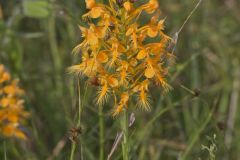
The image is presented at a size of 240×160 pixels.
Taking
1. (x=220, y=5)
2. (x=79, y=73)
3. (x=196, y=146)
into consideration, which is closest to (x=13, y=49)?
(x=196, y=146)

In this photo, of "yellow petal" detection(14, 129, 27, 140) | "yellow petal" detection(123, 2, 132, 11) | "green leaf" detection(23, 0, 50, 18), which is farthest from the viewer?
"green leaf" detection(23, 0, 50, 18)

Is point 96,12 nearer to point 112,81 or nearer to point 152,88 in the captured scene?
point 112,81

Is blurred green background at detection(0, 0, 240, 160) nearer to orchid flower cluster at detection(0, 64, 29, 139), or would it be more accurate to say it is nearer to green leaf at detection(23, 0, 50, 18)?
green leaf at detection(23, 0, 50, 18)

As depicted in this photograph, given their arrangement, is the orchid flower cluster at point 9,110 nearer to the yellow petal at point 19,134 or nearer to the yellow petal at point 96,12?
the yellow petal at point 19,134

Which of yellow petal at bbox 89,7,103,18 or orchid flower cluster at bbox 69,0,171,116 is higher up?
yellow petal at bbox 89,7,103,18

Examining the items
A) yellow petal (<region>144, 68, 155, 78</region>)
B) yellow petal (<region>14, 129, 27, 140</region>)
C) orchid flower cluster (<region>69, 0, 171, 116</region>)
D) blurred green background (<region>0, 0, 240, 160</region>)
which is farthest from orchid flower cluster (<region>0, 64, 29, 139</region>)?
yellow petal (<region>144, 68, 155, 78</region>)

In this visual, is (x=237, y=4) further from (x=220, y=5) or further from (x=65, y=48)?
(x=65, y=48)

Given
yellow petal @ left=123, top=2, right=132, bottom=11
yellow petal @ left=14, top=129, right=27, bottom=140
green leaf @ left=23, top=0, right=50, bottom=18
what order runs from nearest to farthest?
yellow petal @ left=123, top=2, right=132, bottom=11, yellow petal @ left=14, top=129, right=27, bottom=140, green leaf @ left=23, top=0, right=50, bottom=18

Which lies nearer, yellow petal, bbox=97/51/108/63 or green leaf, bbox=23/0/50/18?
yellow petal, bbox=97/51/108/63

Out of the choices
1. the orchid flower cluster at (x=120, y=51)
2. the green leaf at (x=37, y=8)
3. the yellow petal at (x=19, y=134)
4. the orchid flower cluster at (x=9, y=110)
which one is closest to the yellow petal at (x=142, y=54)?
the orchid flower cluster at (x=120, y=51)
